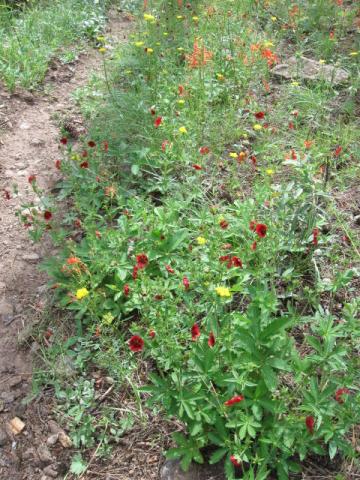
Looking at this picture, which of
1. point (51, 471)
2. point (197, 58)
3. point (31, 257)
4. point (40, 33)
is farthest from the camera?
point (40, 33)

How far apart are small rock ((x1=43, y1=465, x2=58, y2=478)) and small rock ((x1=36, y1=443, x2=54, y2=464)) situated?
1.2 inches

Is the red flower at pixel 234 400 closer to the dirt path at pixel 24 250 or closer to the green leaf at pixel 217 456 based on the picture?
the green leaf at pixel 217 456

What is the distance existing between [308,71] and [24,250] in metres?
2.96

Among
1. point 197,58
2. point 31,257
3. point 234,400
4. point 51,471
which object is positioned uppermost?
point 197,58

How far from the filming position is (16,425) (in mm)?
2232

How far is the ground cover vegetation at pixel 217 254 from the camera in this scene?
1809 mm

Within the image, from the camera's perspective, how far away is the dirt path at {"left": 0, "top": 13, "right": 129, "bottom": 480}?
2.17 meters

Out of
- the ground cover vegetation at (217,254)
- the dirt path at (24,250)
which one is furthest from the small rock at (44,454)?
the ground cover vegetation at (217,254)

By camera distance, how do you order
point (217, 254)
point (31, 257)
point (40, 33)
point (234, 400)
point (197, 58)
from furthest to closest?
1. point (40, 33)
2. point (197, 58)
3. point (31, 257)
4. point (217, 254)
5. point (234, 400)

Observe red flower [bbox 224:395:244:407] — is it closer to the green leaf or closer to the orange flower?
the green leaf

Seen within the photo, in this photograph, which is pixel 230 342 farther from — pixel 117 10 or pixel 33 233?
pixel 117 10

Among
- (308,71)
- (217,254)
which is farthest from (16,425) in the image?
(308,71)

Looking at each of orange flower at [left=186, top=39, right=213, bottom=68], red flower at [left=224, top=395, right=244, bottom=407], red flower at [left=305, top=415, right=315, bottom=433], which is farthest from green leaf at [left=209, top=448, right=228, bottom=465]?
orange flower at [left=186, top=39, right=213, bottom=68]

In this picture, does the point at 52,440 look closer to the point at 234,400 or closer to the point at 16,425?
the point at 16,425
